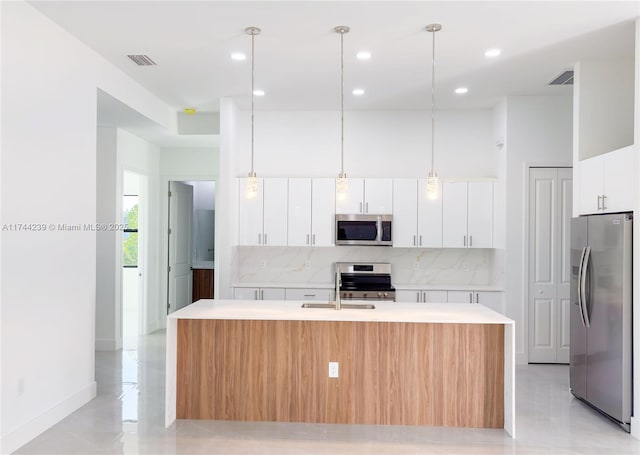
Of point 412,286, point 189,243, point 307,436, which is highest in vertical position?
point 189,243

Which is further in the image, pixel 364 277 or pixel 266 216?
pixel 364 277

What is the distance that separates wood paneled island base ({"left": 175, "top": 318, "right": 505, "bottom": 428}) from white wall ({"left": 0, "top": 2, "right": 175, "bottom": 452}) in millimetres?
884

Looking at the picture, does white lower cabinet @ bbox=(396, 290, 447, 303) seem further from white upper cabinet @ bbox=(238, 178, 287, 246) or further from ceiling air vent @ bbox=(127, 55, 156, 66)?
ceiling air vent @ bbox=(127, 55, 156, 66)

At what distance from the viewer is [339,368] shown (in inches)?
154

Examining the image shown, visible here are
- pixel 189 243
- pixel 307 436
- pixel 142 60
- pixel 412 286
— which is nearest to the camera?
pixel 307 436

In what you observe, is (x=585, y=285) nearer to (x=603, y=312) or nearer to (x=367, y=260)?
(x=603, y=312)

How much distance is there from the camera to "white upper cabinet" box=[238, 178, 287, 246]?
6.12 metres

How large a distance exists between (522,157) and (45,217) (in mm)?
4715

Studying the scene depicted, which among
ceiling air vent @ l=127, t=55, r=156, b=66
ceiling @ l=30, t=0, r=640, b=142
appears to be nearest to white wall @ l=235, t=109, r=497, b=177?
ceiling @ l=30, t=0, r=640, b=142

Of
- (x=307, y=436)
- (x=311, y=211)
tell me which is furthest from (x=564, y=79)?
(x=307, y=436)

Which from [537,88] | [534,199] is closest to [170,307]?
[534,199]

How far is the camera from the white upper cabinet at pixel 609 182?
3745mm

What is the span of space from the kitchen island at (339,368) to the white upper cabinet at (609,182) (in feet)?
4.07

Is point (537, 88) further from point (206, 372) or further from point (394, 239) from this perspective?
point (206, 372)
